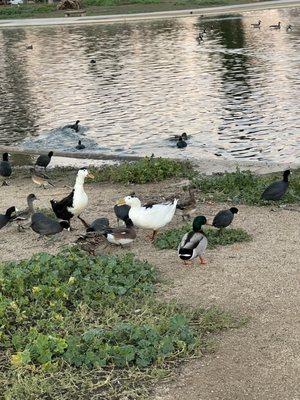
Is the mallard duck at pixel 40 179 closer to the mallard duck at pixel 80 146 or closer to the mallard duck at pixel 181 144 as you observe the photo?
the mallard duck at pixel 80 146

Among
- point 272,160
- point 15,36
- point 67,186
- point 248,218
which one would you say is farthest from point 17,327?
point 15,36

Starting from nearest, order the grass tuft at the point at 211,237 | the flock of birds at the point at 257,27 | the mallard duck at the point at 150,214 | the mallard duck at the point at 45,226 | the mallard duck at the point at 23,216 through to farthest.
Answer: the grass tuft at the point at 211,237, the mallard duck at the point at 150,214, the mallard duck at the point at 45,226, the mallard duck at the point at 23,216, the flock of birds at the point at 257,27

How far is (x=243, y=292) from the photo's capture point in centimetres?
879

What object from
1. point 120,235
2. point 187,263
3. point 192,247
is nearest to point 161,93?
point 120,235

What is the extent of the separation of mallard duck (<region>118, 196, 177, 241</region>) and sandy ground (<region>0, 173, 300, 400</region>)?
0.35m

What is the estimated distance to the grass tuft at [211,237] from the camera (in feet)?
35.2

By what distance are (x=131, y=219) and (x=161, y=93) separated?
18.0 metres

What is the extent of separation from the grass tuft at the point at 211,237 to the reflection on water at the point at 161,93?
283 inches

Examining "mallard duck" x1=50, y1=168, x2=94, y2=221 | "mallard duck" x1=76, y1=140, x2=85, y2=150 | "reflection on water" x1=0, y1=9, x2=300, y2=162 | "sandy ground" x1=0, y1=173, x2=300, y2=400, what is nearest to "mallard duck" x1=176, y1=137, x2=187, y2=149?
"reflection on water" x1=0, y1=9, x2=300, y2=162

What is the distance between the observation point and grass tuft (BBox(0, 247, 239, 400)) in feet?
22.3

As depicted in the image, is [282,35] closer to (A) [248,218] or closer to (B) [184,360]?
(A) [248,218]

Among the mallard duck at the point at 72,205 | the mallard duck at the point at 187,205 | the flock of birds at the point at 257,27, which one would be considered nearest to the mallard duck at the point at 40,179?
the mallard duck at the point at 72,205

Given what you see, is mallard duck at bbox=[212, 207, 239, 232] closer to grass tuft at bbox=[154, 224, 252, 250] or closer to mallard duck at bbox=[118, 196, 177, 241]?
grass tuft at bbox=[154, 224, 252, 250]

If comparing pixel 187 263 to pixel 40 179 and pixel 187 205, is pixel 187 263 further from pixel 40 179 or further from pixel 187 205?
pixel 40 179
